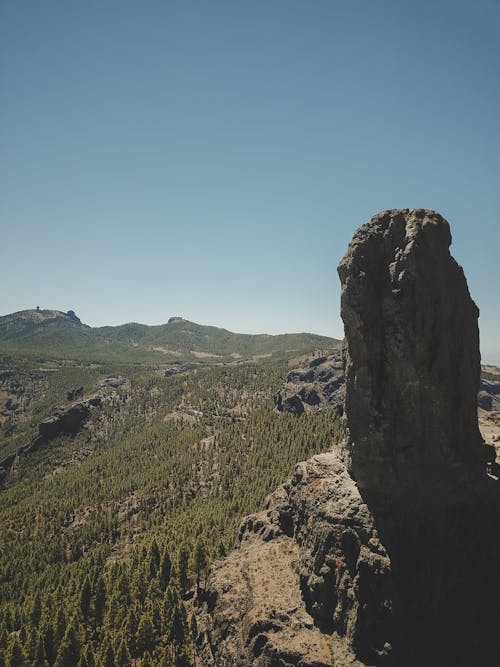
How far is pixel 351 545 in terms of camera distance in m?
46.3

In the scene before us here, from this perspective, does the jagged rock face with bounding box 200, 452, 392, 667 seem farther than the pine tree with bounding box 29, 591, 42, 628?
No

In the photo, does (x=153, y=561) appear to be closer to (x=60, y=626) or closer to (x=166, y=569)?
(x=166, y=569)

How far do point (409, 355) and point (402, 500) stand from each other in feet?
57.7

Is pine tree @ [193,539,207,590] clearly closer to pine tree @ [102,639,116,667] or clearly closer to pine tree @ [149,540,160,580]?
pine tree @ [149,540,160,580]

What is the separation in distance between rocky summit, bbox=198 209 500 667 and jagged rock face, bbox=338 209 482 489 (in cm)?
14

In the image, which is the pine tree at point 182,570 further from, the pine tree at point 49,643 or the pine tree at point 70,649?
the pine tree at point 49,643

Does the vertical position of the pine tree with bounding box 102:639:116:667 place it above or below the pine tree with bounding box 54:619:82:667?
above

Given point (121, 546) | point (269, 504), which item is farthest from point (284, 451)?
point (269, 504)

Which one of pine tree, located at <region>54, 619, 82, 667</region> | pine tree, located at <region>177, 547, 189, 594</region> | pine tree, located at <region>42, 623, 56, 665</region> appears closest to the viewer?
pine tree, located at <region>54, 619, 82, 667</region>

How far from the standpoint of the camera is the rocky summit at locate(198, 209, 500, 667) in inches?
1647

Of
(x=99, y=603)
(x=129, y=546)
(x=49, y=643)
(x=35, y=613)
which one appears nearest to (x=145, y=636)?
(x=49, y=643)

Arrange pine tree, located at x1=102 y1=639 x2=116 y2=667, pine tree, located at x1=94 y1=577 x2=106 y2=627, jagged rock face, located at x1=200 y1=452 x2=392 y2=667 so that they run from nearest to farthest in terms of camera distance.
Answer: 1. jagged rock face, located at x1=200 y1=452 x2=392 y2=667
2. pine tree, located at x1=102 y1=639 x2=116 y2=667
3. pine tree, located at x1=94 y1=577 x2=106 y2=627

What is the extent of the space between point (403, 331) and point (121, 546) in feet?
426

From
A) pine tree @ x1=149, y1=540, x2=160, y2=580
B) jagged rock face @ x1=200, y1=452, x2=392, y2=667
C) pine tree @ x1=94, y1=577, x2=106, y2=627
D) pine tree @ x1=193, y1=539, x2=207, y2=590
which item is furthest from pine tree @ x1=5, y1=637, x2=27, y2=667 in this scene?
jagged rock face @ x1=200, y1=452, x2=392, y2=667
